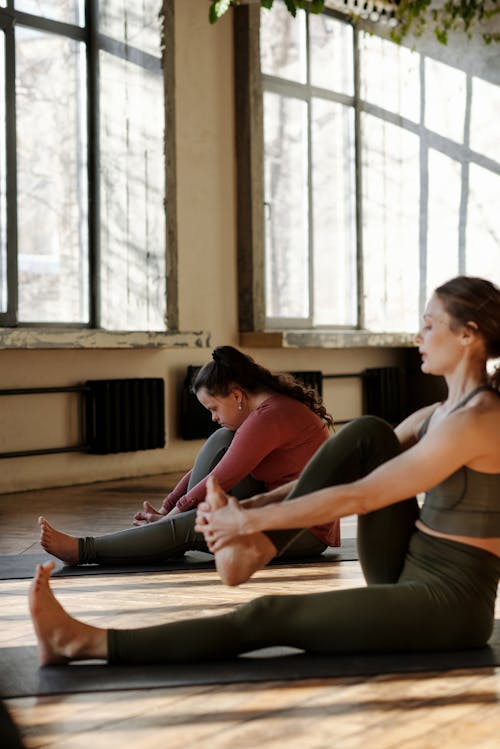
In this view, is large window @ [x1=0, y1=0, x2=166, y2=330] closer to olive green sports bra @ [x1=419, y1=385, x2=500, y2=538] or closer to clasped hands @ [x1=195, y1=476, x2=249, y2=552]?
clasped hands @ [x1=195, y1=476, x2=249, y2=552]

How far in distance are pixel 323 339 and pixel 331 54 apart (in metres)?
2.27

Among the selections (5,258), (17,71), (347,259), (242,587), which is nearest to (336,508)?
(242,587)

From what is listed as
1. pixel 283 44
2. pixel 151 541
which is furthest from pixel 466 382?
pixel 283 44

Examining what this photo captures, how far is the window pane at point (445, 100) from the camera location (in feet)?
29.0

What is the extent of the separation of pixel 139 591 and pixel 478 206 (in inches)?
252

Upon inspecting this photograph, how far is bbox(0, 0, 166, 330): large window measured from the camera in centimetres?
598

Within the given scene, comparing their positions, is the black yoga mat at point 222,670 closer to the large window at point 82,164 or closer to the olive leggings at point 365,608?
the olive leggings at point 365,608

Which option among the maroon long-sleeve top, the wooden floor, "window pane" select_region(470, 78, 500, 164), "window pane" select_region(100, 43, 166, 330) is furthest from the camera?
"window pane" select_region(470, 78, 500, 164)

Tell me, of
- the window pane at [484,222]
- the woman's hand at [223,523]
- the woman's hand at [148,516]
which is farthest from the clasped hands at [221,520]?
the window pane at [484,222]

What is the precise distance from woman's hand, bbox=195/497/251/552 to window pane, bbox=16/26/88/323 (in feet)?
13.3

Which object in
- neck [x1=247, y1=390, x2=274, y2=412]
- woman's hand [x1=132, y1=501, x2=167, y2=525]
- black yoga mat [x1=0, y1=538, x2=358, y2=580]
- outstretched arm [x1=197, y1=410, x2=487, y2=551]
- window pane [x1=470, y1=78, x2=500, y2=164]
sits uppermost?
window pane [x1=470, y1=78, x2=500, y2=164]

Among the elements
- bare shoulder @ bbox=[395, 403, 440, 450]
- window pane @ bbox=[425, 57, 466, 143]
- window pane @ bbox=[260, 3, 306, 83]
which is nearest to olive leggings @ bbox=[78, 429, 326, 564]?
bare shoulder @ bbox=[395, 403, 440, 450]

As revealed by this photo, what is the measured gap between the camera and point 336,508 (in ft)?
6.97

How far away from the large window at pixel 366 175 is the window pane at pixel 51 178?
5.43 feet
